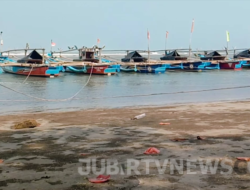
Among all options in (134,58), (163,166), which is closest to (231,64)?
(134,58)

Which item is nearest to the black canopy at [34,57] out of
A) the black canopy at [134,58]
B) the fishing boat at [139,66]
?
the fishing boat at [139,66]

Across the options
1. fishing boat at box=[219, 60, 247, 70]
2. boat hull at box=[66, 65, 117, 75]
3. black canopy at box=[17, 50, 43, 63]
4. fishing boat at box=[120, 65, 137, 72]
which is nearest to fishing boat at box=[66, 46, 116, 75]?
boat hull at box=[66, 65, 117, 75]

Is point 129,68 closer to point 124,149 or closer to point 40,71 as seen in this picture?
point 40,71

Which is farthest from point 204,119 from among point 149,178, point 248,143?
point 149,178

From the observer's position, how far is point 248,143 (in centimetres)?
664

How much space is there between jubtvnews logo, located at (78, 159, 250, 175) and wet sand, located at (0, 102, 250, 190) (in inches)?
1.8

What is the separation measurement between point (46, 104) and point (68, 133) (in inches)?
366

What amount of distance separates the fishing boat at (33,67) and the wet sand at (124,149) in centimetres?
2619

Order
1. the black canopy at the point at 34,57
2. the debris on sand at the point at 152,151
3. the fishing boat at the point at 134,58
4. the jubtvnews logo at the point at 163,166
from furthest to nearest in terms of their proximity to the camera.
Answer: the fishing boat at the point at 134,58
the black canopy at the point at 34,57
the debris on sand at the point at 152,151
the jubtvnews logo at the point at 163,166

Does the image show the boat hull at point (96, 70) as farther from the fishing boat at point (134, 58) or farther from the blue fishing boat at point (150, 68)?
the fishing boat at point (134, 58)

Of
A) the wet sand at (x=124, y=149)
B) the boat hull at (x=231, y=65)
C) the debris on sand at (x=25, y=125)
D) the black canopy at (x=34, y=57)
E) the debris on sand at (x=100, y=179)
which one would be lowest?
the boat hull at (x=231, y=65)

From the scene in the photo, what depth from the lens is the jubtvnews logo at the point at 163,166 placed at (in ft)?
16.3

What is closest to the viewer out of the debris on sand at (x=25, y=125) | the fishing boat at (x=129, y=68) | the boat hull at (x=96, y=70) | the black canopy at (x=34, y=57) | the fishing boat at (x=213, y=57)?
the debris on sand at (x=25, y=125)

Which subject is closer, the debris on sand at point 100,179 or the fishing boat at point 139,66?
the debris on sand at point 100,179
